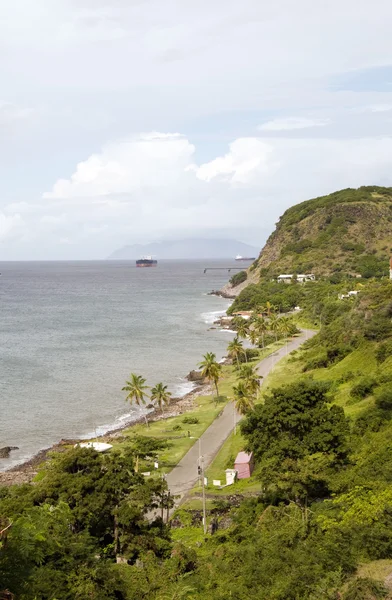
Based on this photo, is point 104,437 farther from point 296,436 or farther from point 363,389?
point 296,436

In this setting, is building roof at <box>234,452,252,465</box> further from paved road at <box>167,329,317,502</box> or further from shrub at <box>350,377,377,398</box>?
shrub at <box>350,377,377,398</box>

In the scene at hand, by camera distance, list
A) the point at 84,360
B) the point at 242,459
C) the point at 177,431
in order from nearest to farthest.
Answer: the point at 242,459, the point at 177,431, the point at 84,360

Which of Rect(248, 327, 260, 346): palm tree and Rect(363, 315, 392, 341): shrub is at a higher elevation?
Rect(363, 315, 392, 341): shrub

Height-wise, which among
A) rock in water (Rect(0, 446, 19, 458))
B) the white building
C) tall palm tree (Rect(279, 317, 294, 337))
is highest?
the white building

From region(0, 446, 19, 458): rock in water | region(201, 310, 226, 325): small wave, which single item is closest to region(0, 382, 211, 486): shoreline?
region(0, 446, 19, 458): rock in water

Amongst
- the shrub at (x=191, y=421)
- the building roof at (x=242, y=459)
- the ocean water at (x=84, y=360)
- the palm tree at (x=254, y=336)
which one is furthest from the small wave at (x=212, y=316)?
the building roof at (x=242, y=459)

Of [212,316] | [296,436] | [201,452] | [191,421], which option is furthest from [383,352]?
[212,316]

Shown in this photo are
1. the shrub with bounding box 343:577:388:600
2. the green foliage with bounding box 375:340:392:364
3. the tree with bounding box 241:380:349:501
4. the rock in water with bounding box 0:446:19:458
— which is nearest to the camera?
the shrub with bounding box 343:577:388:600

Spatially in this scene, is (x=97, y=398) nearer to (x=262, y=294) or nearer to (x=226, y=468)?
(x=226, y=468)

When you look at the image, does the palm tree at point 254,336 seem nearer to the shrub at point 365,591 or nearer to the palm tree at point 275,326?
the palm tree at point 275,326
